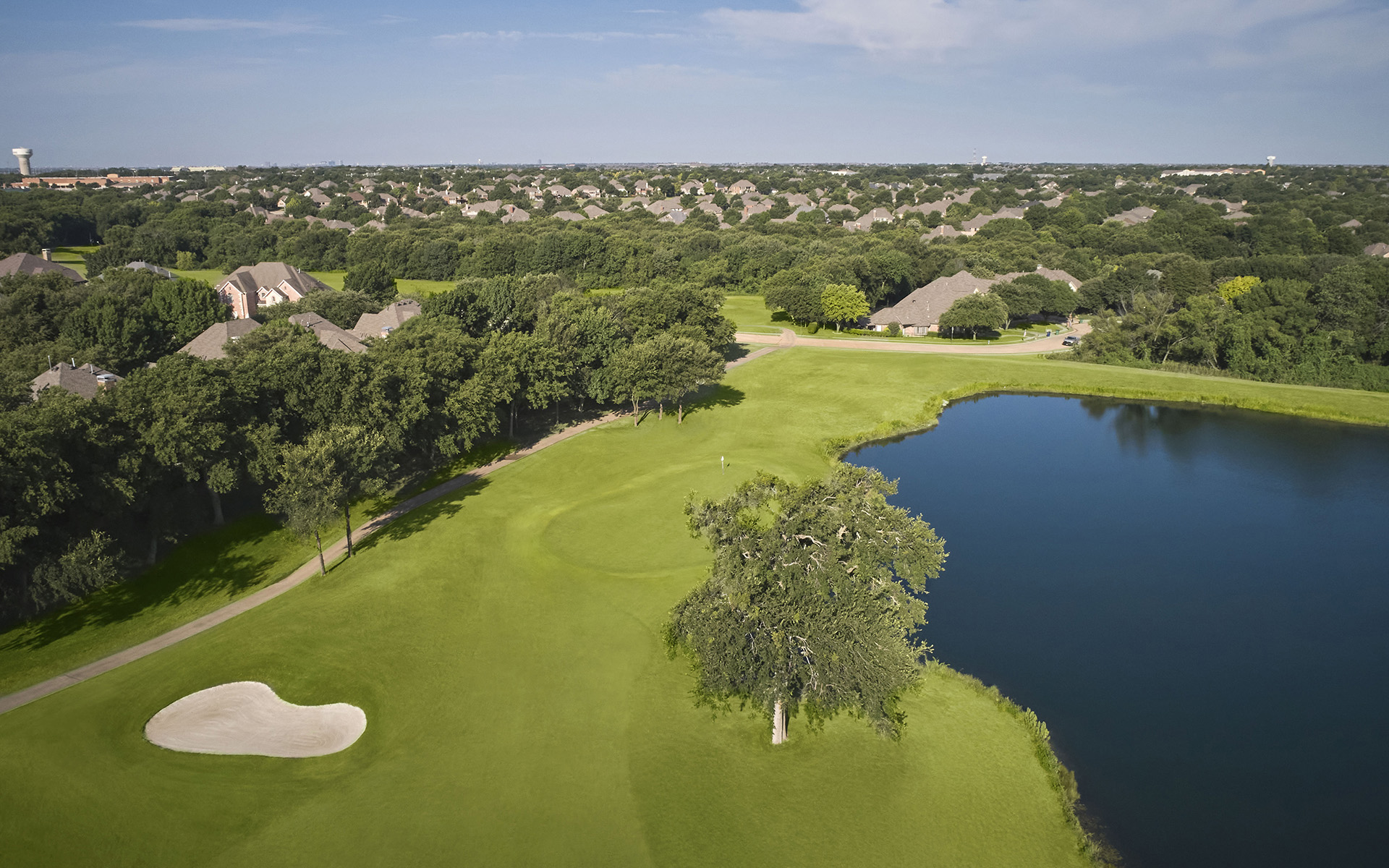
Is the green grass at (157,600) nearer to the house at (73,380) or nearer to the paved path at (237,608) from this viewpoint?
the paved path at (237,608)

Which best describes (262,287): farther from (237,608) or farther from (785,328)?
(237,608)

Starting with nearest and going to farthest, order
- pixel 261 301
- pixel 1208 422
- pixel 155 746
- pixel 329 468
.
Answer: pixel 155 746 < pixel 329 468 < pixel 1208 422 < pixel 261 301

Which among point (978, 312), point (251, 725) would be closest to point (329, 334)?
point (251, 725)

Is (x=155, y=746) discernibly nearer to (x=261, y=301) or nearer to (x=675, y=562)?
(x=675, y=562)

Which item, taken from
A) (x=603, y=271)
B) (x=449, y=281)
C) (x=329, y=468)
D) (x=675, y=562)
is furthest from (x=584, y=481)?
(x=449, y=281)

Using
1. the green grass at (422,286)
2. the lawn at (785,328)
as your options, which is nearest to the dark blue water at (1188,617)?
the lawn at (785,328)

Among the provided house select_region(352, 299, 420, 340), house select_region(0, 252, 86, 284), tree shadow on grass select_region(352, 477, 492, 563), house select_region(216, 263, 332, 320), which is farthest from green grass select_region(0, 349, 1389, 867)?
house select_region(0, 252, 86, 284)
